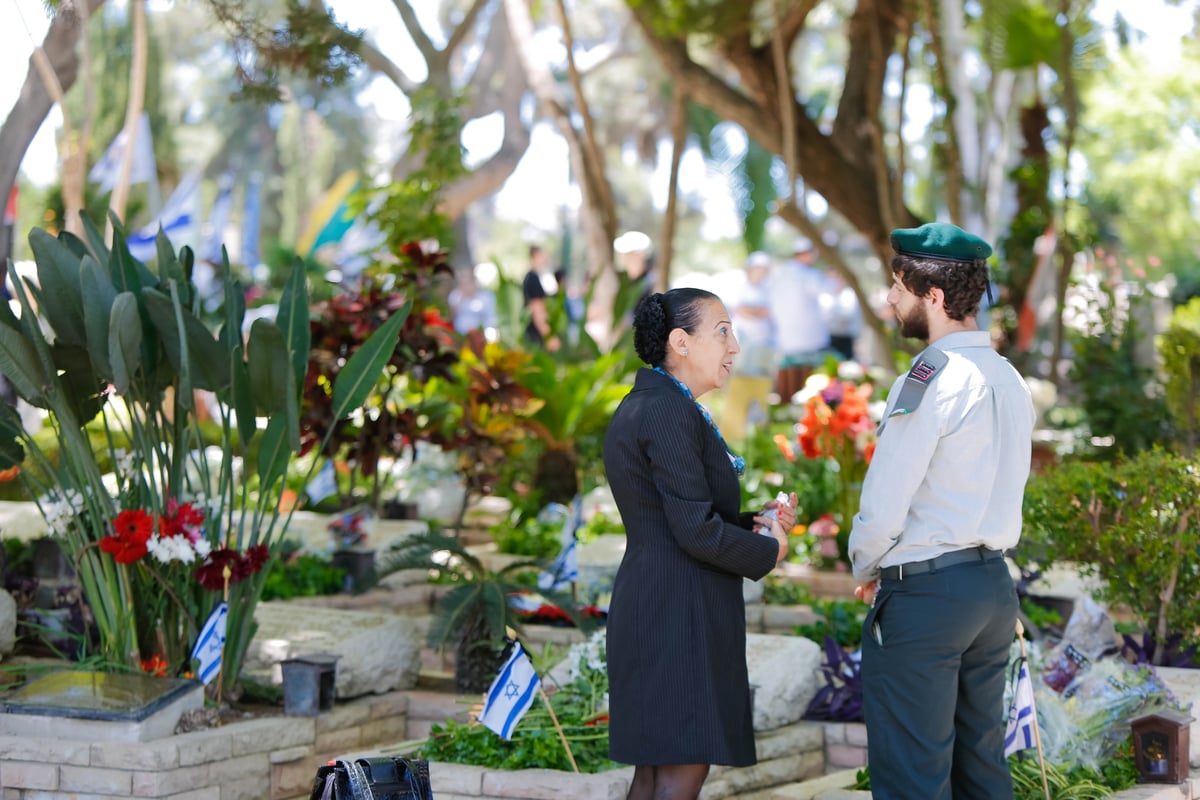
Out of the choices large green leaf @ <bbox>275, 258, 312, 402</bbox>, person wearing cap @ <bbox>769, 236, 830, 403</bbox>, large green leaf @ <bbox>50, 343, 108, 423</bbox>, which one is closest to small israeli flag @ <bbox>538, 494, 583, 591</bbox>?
large green leaf @ <bbox>275, 258, 312, 402</bbox>

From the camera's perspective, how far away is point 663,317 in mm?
3986

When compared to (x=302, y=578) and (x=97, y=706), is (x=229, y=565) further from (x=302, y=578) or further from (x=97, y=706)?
(x=302, y=578)

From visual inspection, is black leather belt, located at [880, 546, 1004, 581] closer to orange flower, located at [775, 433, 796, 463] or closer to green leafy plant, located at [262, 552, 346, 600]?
orange flower, located at [775, 433, 796, 463]

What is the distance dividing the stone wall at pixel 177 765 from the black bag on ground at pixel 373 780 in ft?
3.91

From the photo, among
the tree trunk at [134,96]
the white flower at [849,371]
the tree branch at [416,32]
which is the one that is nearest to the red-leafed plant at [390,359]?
the tree trunk at [134,96]

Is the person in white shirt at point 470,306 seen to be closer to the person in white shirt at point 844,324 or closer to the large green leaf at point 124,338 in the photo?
the person in white shirt at point 844,324

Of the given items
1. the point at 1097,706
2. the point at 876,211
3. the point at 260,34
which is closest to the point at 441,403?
the point at 260,34

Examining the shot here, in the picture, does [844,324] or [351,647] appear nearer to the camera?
[351,647]

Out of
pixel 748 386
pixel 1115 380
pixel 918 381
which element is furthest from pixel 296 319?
pixel 1115 380

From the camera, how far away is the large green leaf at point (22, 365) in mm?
5195

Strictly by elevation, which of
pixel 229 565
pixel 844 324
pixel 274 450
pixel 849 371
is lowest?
pixel 229 565

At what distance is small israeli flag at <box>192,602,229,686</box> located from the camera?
5445 millimetres

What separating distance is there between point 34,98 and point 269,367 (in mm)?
3548

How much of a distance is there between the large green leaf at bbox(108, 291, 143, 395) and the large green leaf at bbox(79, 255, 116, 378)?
6cm
